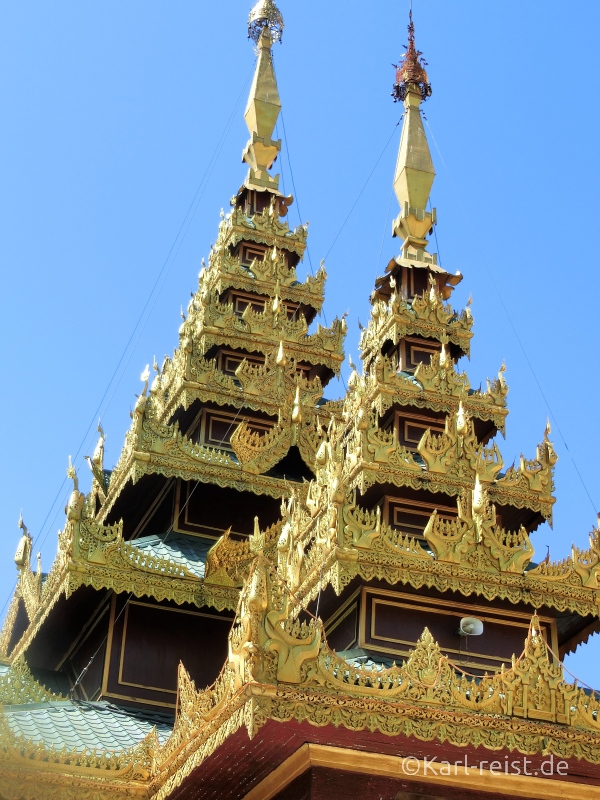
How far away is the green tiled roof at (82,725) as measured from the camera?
15094 mm

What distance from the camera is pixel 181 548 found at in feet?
66.9

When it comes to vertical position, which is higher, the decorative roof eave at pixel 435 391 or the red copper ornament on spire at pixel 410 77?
the red copper ornament on spire at pixel 410 77

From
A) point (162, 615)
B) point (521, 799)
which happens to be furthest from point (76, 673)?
point (521, 799)

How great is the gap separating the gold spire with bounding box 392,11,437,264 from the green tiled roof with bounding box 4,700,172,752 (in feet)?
32.5

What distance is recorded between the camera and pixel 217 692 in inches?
491

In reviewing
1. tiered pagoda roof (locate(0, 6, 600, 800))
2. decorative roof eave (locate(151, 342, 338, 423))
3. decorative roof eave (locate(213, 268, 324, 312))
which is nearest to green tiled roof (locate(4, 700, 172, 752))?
tiered pagoda roof (locate(0, 6, 600, 800))

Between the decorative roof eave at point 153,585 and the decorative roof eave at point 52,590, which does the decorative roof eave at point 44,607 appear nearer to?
the decorative roof eave at point 52,590

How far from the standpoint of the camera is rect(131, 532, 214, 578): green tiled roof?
19.6m

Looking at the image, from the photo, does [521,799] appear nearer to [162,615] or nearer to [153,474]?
[162,615]

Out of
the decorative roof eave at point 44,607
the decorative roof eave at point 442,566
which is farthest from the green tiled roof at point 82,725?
the decorative roof eave at point 442,566

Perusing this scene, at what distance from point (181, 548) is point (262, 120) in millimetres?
13487

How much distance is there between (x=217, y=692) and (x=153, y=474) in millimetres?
9141

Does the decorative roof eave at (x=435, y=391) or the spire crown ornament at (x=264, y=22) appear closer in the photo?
the decorative roof eave at (x=435, y=391)

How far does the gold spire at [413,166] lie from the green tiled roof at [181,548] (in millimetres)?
6354
